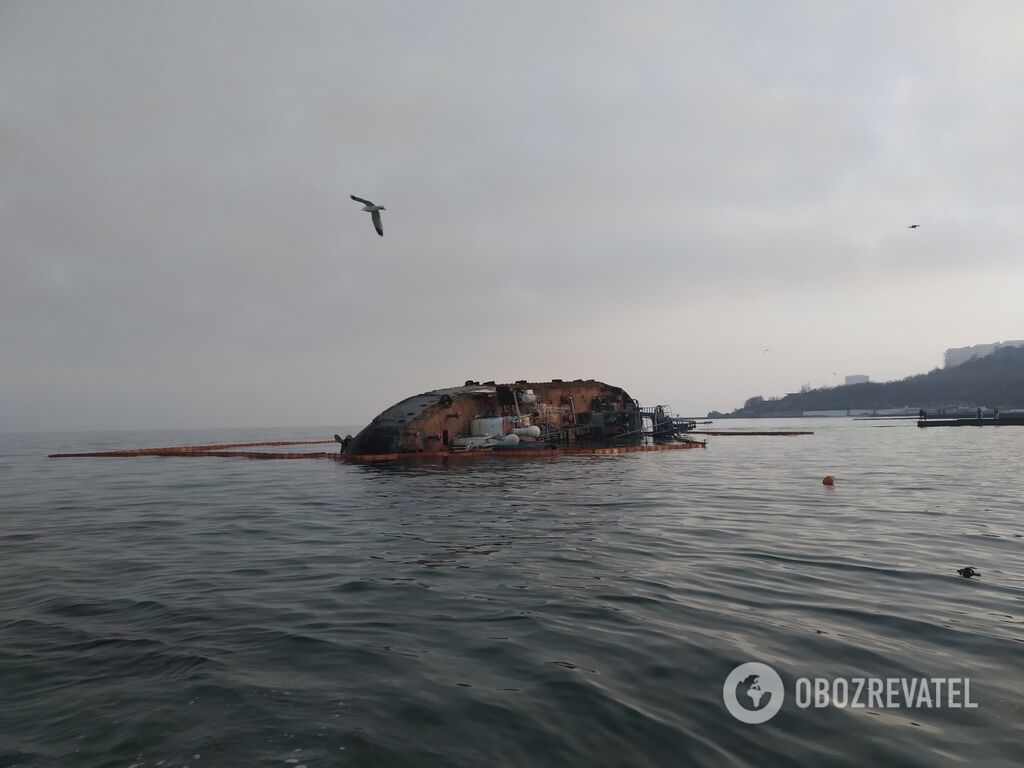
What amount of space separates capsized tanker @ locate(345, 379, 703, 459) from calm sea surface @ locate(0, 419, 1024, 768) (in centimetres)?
3105

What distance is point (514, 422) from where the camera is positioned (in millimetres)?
55562

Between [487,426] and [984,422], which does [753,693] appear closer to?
[487,426]

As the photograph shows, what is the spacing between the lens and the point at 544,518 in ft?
59.2

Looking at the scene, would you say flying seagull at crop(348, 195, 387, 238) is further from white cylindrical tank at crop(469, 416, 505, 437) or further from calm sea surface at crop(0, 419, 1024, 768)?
white cylindrical tank at crop(469, 416, 505, 437)

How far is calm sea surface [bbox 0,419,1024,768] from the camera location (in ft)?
17.4

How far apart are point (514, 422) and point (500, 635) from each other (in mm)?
47581

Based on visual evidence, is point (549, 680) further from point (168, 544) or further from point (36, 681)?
point (168, 544)

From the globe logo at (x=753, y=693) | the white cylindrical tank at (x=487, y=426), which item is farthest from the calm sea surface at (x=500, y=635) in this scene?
the white cylindrical tank at (x=487, y=426)

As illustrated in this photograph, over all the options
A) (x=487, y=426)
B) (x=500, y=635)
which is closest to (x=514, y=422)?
(x=487, y=426)

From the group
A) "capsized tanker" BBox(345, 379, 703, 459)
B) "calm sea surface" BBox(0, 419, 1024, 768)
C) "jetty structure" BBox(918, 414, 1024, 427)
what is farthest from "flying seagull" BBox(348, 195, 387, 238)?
"jetty structure" BBox(918, 414, 1024, 427)

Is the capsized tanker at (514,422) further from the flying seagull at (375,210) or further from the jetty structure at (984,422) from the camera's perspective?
the jetty structure at (984,422)

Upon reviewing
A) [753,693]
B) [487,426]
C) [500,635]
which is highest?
[487,426]

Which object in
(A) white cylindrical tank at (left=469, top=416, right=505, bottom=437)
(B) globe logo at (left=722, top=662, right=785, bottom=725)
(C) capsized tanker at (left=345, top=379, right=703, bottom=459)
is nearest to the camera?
(B) globe logo at (left=722, top=662, right=785, bottom=725)

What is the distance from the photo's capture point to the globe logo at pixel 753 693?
5.84 meters
